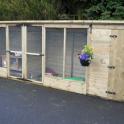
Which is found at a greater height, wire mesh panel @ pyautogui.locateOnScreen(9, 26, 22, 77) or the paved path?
wire mesh panel @ pyautogui.locateOnScreen(9, 26, 22, 77)

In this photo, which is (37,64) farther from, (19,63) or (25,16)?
(25,16)

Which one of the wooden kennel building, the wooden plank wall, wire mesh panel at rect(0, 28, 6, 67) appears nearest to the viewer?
the wooden plank wall

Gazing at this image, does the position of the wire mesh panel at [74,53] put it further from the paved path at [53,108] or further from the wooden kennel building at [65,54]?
the paved path at [53,108]

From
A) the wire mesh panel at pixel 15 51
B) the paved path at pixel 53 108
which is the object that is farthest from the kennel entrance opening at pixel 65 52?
the wire mesh panel at pixel 15 51

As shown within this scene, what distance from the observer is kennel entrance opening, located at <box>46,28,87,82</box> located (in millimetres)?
7438

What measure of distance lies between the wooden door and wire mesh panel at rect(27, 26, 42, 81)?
215 cm

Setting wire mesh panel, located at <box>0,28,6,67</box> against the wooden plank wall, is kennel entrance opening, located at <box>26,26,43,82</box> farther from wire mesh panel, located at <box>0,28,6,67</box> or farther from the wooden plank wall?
the wooden plank wall

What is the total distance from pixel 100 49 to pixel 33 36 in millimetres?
2209

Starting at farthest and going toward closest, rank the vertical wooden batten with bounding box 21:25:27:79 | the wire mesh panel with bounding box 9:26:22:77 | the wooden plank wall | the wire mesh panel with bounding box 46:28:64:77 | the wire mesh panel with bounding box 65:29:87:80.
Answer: the wire mesh panel with bounding box 9:26:22:77 < the vertical wooden batten with bounding box 21:25:27:79 < the wire mesh panel with bounding box 46:28:64:77 < the wire mesh panel with bounding box 65:29:87:80 < the wooden plank wall

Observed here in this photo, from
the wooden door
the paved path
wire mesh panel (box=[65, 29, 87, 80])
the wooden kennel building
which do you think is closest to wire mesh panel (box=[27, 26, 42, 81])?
the wooden kennel building

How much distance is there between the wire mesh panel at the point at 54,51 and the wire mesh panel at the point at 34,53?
262 mm

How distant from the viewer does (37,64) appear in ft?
27.3

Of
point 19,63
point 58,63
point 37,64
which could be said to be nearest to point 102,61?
point 58,63

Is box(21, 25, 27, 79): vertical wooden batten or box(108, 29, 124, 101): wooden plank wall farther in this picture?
box(21, 25, 27, 79): vertical wooden batten
